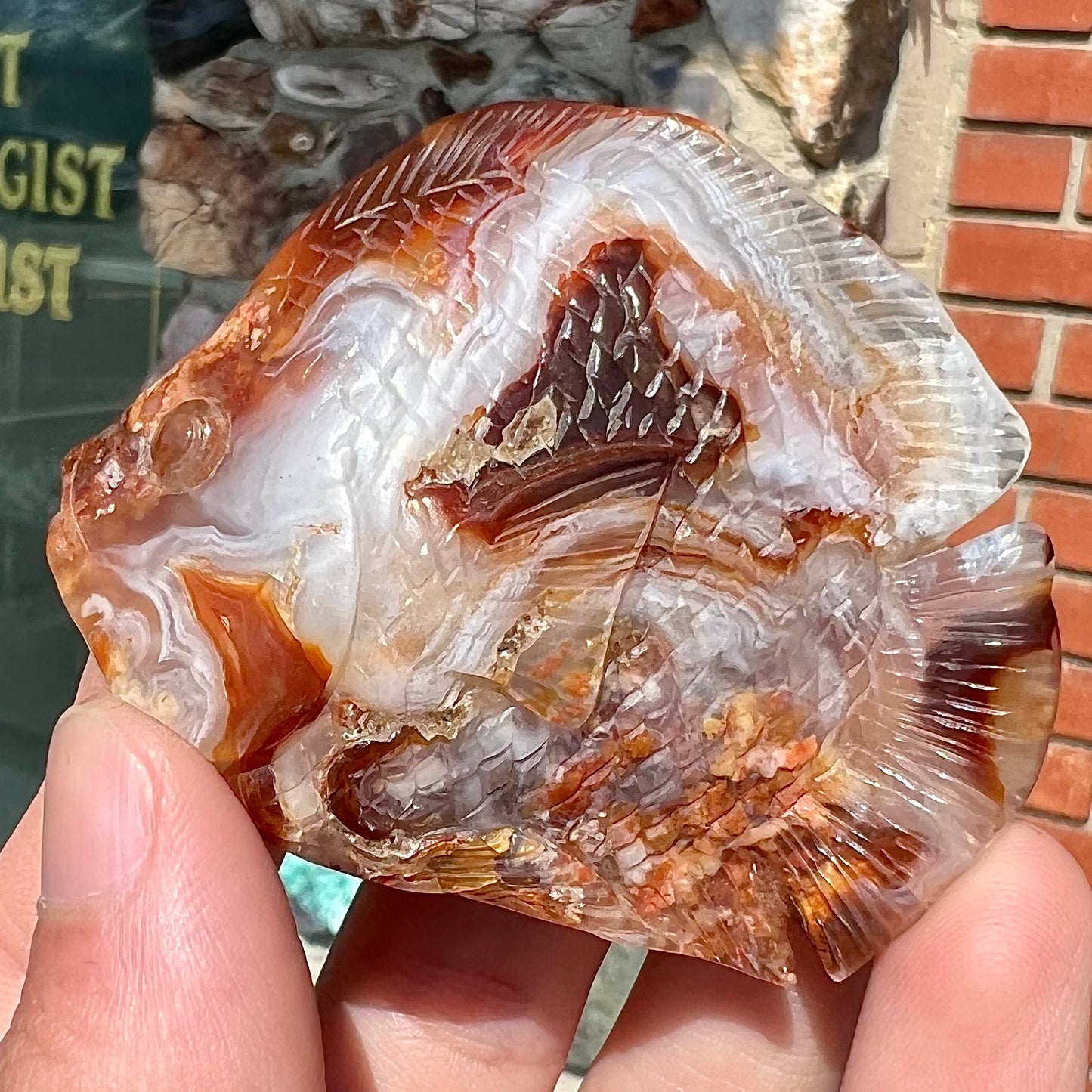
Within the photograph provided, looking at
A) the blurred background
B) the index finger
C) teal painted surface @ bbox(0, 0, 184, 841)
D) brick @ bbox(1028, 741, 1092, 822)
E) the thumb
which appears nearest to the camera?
the thumb

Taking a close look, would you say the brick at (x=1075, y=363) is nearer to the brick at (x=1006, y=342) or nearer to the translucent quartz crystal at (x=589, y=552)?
the brick at (x=1006, y=342)

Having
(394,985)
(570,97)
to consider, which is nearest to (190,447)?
(394,985)

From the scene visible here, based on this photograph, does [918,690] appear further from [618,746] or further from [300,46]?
[300,46]

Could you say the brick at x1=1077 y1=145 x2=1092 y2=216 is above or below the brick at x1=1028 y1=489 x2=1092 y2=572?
above

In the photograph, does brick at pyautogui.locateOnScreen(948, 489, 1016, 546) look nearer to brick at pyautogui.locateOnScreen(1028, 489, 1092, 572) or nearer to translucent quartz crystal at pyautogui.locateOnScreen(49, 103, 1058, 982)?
brick at pyautogui.locateOnScreen(1028, 489, 1092, 572)

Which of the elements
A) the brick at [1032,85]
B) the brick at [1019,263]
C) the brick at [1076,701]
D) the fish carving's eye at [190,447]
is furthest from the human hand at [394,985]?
the brick at [1032,85]

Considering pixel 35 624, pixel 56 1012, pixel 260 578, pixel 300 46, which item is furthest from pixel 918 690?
pixel 35 624

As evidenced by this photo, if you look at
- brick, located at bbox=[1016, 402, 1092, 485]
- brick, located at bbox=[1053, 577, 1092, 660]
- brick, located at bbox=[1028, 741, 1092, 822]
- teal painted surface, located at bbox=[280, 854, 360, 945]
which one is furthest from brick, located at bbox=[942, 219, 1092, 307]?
teal painted surface, located at bbox=[280, 854, 360, 945]
